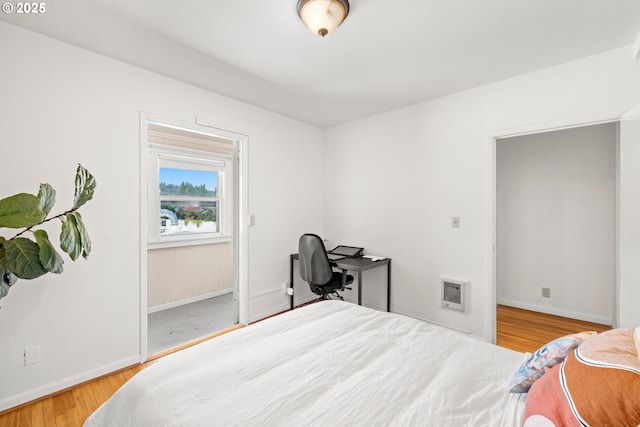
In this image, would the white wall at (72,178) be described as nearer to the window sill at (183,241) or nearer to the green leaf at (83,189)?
the green leaf at (83,189)

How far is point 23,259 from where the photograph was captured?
1.26 meters

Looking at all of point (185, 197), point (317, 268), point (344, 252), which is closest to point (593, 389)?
point (317, 268)

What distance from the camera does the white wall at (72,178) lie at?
6.08ft

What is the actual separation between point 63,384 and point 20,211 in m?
1.58

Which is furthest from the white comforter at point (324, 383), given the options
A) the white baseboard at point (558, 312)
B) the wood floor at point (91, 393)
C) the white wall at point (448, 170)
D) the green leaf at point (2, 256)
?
the white baseboard at point (558, 312)

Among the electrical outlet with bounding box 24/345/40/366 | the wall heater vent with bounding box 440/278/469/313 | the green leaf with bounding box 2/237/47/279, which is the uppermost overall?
the green leaf with bounding box 2/237/47/279

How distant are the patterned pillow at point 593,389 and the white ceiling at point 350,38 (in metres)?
1.77

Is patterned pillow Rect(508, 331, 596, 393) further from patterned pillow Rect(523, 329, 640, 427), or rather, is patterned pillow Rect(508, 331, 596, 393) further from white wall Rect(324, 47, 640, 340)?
white wall Rect(324, 47, 640, 340)

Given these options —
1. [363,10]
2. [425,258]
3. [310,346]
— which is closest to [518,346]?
[425,258]

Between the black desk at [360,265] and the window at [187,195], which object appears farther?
the window at [187,195]

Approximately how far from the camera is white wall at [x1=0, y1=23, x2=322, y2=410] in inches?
73.0

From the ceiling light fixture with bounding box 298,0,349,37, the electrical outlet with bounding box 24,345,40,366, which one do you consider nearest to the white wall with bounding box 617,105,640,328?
the ceiling light fixture with bounding box 298,0,349,37

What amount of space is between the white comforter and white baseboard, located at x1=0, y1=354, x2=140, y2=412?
1.25 meters

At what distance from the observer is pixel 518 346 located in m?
2.65
